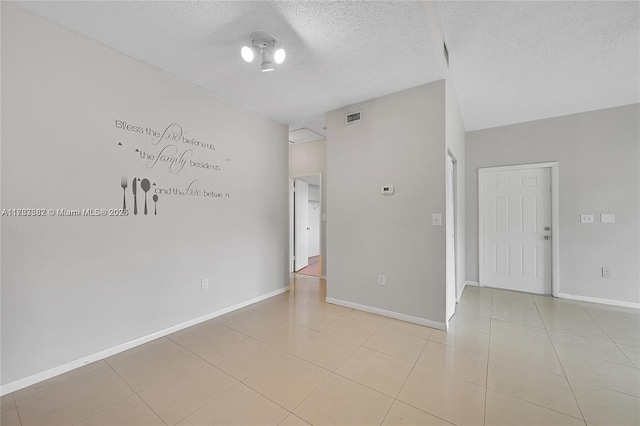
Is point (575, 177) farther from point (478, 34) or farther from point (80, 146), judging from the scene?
point (80, 146)

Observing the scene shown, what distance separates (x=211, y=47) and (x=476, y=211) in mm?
4566

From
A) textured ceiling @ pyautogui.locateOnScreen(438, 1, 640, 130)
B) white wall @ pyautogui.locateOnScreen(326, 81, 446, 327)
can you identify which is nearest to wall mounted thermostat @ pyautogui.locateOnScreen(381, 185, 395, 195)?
white wall @ pyautogui.locateOnScreen(326, 81, 446, 327)

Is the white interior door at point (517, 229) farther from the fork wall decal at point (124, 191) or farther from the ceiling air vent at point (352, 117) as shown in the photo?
the fork wall decal at point (124, 191)

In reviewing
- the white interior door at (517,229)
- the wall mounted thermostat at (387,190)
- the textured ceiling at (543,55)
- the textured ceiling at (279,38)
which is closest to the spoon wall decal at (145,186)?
the textured ceiling at (279,38)

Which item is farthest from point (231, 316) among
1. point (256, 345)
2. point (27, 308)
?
point (27, 308)

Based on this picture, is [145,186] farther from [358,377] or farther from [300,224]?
[300,224]

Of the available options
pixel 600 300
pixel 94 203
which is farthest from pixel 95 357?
pixel 600 300

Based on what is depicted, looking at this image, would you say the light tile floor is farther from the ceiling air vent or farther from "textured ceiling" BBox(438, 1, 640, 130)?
"textured ceiling" BBox(438, 1, 640, 130)

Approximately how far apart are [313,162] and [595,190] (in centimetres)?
448

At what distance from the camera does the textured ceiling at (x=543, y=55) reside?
75.6 inches

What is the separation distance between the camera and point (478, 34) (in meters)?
2.16

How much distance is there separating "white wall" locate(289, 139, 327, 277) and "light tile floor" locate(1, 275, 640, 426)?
7.21 ft

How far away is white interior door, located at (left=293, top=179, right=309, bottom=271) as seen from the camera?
220 inches

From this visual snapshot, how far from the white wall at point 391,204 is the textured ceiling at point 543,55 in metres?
0.55
